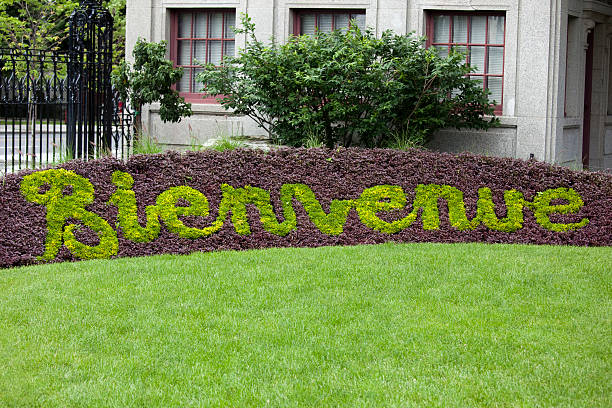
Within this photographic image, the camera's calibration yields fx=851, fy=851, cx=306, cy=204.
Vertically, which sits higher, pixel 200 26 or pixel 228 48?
pixel 200 26

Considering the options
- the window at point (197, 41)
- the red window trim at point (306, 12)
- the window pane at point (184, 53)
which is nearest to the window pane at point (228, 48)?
the window at point (197, 41)

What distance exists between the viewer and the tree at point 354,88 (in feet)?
42.7

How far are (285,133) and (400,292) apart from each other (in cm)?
613

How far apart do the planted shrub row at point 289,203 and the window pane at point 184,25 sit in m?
5.48

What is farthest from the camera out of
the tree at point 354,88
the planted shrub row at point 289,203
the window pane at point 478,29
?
the window pane at point 478,29

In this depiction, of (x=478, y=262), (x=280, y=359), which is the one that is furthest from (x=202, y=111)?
(x=280, y=359)

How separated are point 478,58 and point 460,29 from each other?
606 millimetres

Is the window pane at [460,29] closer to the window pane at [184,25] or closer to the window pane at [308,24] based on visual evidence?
the window pane at [308,24]

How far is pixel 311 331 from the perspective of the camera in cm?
671

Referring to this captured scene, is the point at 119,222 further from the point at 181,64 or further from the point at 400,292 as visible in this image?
the point at 181,64

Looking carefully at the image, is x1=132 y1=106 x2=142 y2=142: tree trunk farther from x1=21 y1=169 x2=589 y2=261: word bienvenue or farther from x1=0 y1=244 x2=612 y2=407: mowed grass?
x1=0 y1=244 x2=612 y2=407: mowed grass

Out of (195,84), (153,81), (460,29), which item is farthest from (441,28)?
(153,81)

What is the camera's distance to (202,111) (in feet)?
51.3

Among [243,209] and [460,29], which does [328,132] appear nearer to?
[460,29]
